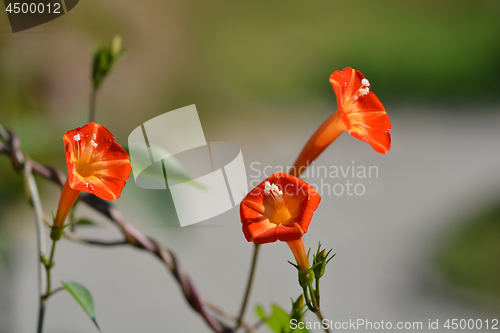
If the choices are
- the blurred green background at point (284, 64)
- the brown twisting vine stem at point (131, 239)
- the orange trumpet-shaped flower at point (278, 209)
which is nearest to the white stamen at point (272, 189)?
the orange trumpet-shaped flower at point (278, 209)

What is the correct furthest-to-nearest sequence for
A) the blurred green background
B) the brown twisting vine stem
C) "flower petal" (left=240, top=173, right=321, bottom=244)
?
the blurred green background → the brown twisting vine stem → "flower petal" (left=240, top=173, right=321, bottom=244)

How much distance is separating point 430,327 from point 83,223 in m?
0.94

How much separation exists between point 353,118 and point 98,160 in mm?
152

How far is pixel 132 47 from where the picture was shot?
53.6 inches

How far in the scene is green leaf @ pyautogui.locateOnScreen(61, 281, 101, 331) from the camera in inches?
10.0

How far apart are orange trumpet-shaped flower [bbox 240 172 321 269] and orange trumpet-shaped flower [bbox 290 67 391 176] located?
5 centimetres

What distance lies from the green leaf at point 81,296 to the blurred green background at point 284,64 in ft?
2.36

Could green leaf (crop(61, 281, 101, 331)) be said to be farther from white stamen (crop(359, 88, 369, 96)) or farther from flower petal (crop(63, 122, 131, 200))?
white stamen (crop(359, 88, 369, 96))

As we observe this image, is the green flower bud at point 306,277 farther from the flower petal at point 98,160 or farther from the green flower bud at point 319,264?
the flower petal at point 98,160

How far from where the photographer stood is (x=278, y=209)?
Answer: 21 cm

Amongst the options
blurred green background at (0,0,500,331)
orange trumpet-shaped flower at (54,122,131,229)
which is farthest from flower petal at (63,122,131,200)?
blurred green background at (0,0,500,331)

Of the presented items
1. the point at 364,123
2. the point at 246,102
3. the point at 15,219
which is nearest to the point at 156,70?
the point at 246,102

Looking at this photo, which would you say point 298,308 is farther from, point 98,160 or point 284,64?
point 284,64

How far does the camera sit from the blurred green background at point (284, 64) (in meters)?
1.12
